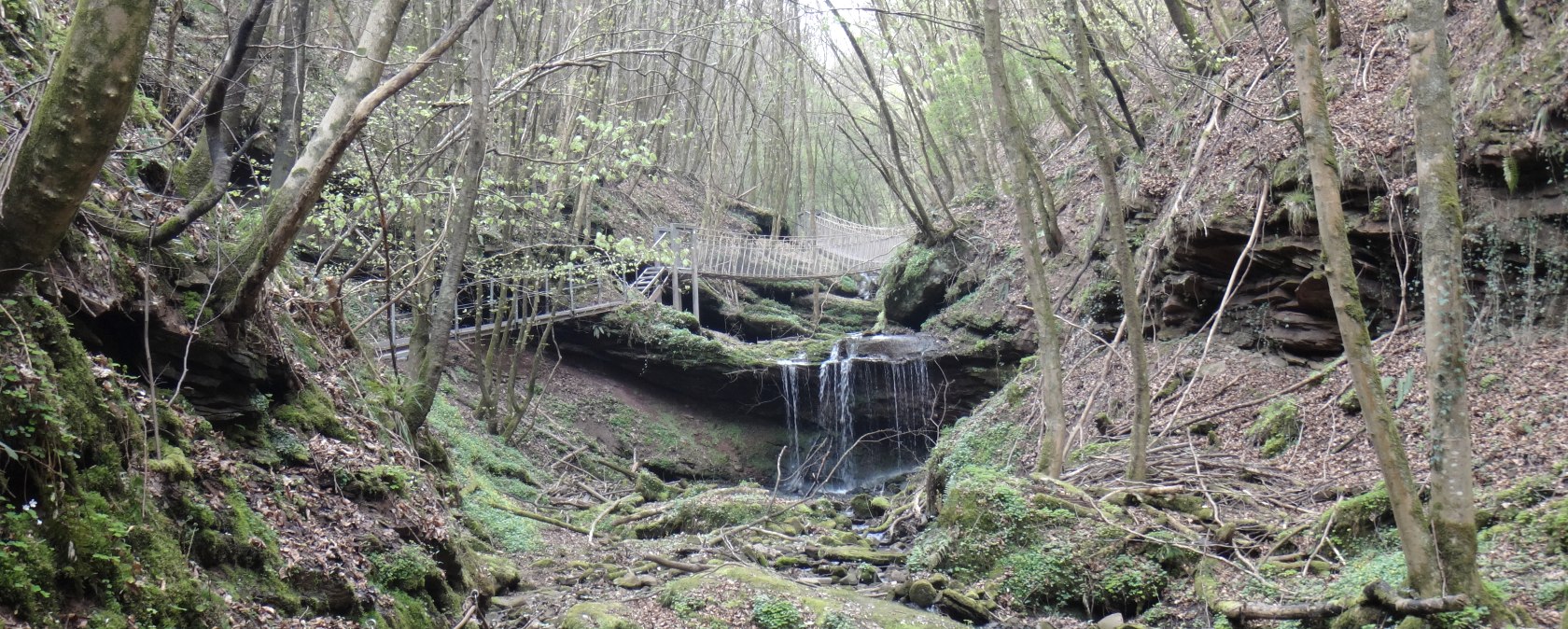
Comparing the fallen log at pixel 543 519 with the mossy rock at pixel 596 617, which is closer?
the mossy rock at pixel 596 617

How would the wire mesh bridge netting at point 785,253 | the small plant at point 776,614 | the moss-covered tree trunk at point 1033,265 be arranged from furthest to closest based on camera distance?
the wire mesh bridge netting at point 785,253 < the moss-covered tree trunk at point 1033,265 < the small plant at point 776,614

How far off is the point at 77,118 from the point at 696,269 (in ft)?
50.3

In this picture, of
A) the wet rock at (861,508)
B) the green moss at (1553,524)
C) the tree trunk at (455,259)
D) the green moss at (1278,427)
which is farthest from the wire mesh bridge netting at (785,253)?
the green moss at (1553,524)

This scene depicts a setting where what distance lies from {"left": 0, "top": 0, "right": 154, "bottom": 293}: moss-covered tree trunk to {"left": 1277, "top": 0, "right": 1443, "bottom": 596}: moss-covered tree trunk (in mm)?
5153

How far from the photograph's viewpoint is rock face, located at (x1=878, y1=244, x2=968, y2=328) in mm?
15969

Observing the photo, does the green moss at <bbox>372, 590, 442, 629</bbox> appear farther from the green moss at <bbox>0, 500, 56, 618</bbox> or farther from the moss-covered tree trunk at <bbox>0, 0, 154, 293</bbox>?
the moss-covered tree trunk at <bbox>0, 0, 154, 293</bbox>

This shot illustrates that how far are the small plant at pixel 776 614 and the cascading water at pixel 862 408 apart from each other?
29.8 feet

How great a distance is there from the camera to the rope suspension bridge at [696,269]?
47.0 ft

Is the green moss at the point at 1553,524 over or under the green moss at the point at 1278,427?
over

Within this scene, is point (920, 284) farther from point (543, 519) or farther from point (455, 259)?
point (455, 259)

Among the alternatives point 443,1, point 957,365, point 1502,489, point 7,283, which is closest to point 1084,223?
point 957,365

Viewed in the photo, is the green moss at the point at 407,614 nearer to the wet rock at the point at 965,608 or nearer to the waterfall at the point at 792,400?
the wet rock at the point at 965,608

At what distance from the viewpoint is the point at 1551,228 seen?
7.05 metres

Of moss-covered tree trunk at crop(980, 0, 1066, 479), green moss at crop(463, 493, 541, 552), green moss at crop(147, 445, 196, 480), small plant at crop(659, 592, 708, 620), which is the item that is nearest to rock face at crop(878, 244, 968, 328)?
moss-covered tree trunk at crop(980, 0, 1066, 479)
